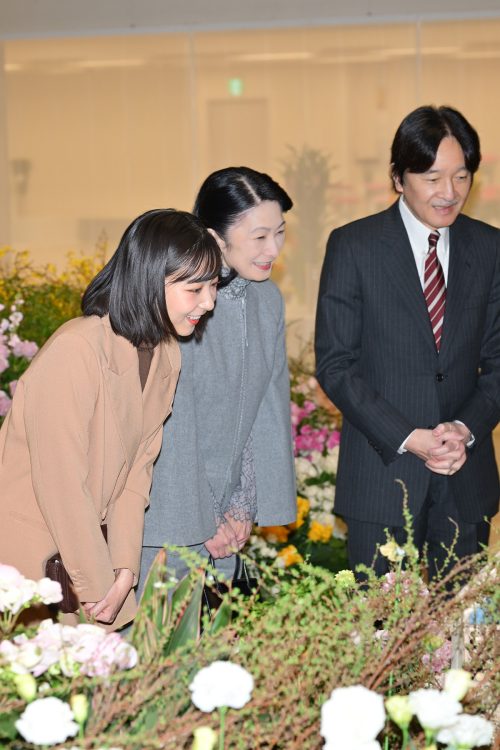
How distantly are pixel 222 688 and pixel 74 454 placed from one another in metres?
0.94

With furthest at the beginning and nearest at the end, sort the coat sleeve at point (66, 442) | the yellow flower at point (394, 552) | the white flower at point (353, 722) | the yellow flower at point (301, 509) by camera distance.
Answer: the yellow flower at point (301, 509)
the coat sleeve at point (66, 442)
the yellow flower at point (394, 552)
the white flower at point (353, 722)

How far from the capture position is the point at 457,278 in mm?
2656

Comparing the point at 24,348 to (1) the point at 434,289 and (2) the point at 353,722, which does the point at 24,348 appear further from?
(2) the point at 353,722

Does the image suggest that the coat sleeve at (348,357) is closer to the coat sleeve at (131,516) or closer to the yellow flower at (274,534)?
the coat sleeve at (131,516)

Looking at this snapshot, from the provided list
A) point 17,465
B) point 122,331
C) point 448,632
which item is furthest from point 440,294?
point 448,632

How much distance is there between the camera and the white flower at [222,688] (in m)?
0.95

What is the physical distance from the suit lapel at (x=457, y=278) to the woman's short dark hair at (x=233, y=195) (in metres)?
0.55

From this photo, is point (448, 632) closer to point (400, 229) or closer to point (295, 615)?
A: point (295, 615)

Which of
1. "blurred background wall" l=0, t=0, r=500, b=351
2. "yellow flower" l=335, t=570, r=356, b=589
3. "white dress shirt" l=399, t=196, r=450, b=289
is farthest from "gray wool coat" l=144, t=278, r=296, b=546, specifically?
"blurred background wall" l=0, t=0, r=500, b=351

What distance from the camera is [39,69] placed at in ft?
24.5

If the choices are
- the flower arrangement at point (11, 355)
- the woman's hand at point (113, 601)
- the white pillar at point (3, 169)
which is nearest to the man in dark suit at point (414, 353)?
the woman's hand at point (113, 601)

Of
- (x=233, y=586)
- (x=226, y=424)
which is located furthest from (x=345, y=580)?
(x=226, y=424)

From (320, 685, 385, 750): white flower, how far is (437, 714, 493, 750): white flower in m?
0.08

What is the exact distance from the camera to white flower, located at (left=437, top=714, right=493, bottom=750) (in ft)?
3.10
